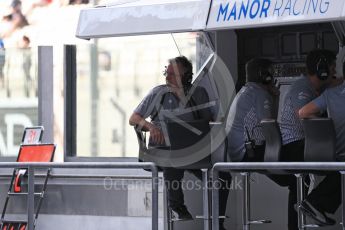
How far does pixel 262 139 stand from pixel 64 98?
441 centimetres

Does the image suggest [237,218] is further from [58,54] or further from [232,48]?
[58,54]

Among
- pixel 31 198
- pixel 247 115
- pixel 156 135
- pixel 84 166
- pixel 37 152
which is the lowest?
pixel 31 198

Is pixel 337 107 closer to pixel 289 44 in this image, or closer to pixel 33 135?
pixel 289 44

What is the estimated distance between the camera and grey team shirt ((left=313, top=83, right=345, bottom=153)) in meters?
8.10

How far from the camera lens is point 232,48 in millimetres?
9961

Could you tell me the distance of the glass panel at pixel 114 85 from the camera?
40.7 ft

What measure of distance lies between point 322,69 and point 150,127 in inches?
72.2

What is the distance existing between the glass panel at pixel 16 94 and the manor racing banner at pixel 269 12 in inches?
196

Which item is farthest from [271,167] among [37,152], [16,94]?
[16,94]

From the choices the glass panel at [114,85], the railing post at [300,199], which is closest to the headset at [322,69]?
the railing post at [300,199]

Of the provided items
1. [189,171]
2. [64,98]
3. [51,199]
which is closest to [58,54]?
[64,98]

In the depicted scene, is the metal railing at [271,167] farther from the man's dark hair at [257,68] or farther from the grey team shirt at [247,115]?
the man's dark hair at [257,68]

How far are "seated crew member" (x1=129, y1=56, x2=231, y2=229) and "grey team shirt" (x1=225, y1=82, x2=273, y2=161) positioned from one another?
329 mm

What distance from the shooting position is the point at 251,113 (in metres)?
9.10
